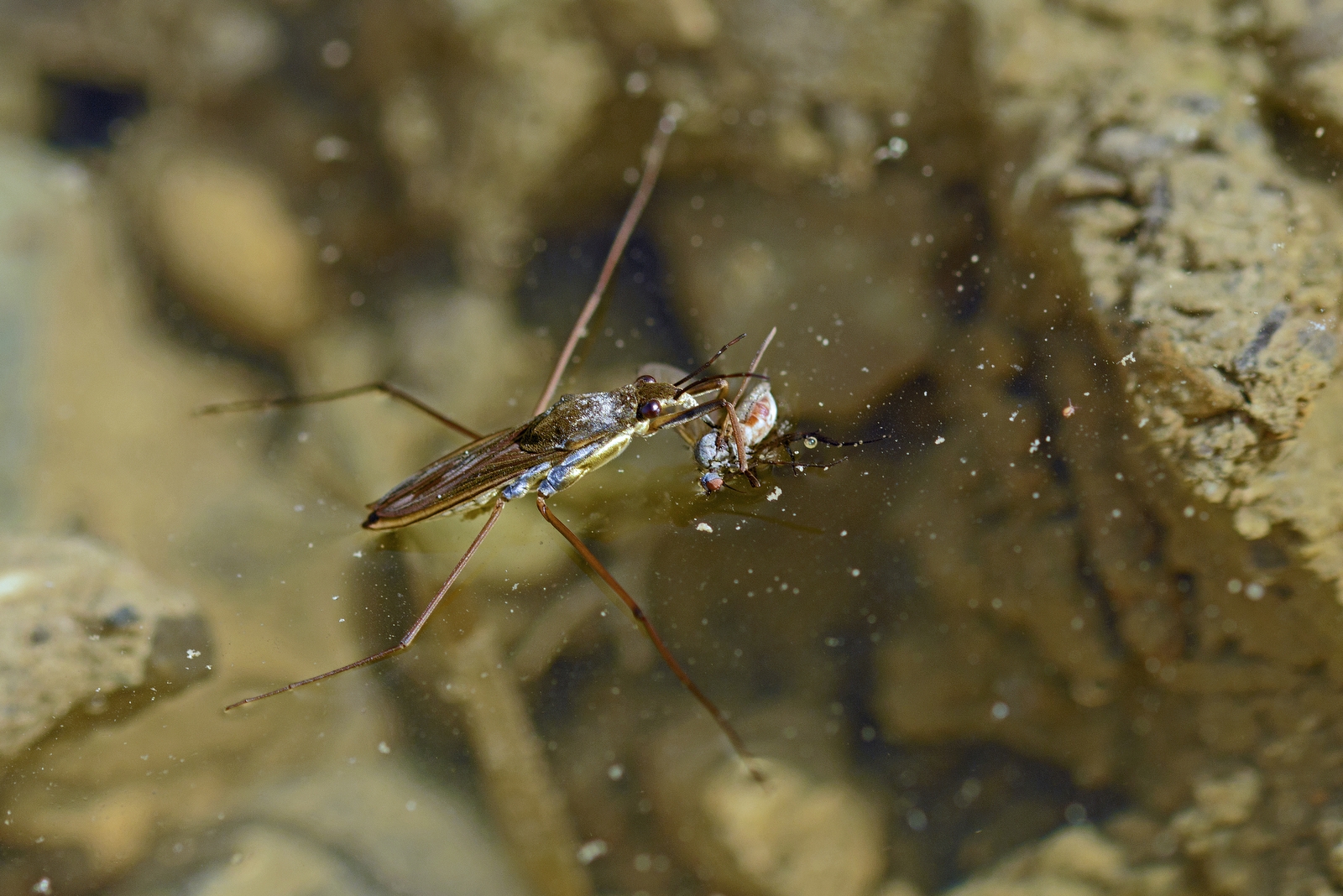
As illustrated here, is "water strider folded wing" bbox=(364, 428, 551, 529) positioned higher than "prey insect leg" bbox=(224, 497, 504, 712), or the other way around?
"water strider folded wing" bbox=(364, 428, 551, 529)

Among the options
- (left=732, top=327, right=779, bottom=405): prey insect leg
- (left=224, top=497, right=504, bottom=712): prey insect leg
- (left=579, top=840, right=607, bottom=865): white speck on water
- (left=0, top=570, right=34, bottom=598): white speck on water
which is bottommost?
(left=579, top=840, right=607, bottom=865): white speck on water

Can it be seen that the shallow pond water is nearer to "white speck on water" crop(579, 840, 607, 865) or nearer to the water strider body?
"white speck on water" crop(579, 840, 607, 865)

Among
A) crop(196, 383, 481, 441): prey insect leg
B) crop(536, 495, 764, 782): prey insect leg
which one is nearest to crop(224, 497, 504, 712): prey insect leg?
crop(536, 495, 764, 782): prey insect leg

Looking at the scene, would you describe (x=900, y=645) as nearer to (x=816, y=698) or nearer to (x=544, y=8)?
(x=816, y=698)

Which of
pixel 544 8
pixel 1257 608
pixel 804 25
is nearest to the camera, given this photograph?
pixel 1257 608

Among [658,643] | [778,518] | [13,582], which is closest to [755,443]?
[778,518]

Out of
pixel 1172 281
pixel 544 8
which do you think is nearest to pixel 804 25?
pixel 544 8
